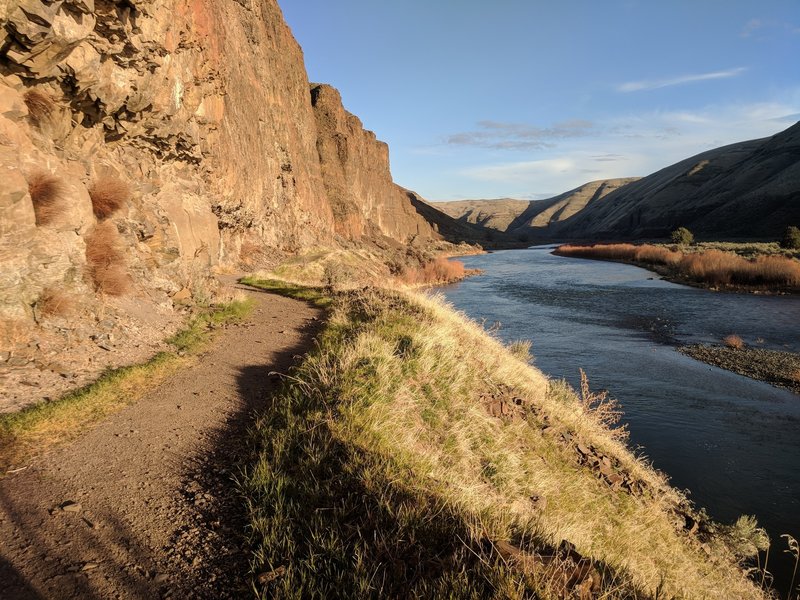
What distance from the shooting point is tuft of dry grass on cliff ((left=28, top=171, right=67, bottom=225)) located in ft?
24.8

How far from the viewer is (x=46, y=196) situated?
25.3 ft

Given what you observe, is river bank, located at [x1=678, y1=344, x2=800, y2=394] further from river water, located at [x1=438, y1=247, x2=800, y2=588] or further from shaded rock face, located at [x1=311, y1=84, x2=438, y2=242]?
shaded rock face, located at [x1=311, y1=84, x2=438, y2=242]

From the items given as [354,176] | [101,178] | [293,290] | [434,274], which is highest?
[354,176]

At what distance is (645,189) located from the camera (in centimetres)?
16550

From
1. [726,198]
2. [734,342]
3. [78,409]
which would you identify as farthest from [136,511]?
[726,198]

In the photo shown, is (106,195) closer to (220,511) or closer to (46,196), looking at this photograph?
(46,196)

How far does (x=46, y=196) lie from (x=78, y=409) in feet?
13.9

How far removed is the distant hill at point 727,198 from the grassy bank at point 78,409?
9225cm

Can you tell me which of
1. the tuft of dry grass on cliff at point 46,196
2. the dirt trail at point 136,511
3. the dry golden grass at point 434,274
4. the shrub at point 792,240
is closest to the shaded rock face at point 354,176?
the dry golden grass at point 434,274

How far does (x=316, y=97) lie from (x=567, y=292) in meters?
46.9

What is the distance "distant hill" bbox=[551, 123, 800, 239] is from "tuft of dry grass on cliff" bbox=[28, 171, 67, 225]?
93.0m

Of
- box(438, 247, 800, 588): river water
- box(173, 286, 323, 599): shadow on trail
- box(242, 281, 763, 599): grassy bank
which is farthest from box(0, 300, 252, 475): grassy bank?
box(438, 247, 800, 588): river water

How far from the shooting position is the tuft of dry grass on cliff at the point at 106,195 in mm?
9945

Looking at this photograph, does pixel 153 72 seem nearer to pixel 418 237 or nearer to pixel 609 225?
pixel 418 237
